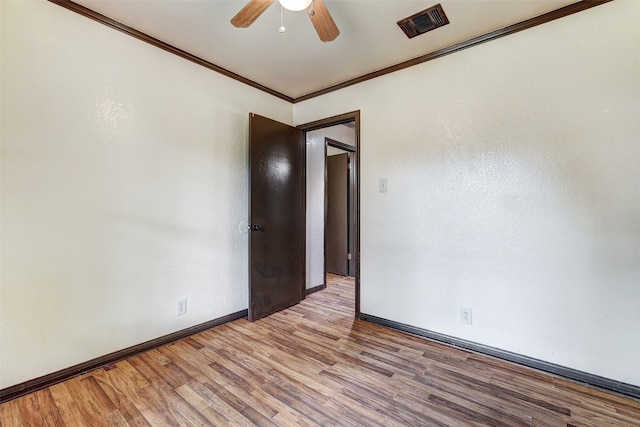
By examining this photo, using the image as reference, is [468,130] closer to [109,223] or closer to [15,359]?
[109,223]

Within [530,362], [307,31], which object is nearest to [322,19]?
[307,31]

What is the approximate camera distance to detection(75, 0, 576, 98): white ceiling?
6.17ft

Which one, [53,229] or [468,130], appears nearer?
[53,229]

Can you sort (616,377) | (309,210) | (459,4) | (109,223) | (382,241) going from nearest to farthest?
(616,377) → (459,4) → (109,223) → (382,241) → (309,210)

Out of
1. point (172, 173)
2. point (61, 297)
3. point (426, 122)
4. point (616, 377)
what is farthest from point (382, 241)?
point (61, 297)

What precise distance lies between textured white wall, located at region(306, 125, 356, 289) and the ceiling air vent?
175 cm

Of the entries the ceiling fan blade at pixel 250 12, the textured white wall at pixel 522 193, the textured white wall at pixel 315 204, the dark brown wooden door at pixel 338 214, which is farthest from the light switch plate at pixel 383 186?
the dark brown wooden door at pixel 338 214

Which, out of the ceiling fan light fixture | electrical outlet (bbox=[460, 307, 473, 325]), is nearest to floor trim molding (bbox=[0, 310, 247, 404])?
electrical outlet (bbox=[460, 307, 473, 325])

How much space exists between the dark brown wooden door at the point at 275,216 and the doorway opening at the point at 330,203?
0.27 meters

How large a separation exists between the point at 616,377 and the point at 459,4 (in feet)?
8.39

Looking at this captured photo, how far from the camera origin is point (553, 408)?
1.60 meters

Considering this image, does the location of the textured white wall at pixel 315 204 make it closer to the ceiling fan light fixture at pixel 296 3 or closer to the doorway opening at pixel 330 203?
the doorway opening at pixel 330 203

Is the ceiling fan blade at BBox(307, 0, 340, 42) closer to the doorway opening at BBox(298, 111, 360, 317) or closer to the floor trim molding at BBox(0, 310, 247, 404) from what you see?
the doorway opening at BBox(298, 111, 360, 317)

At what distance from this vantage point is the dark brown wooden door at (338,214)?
468 cm
